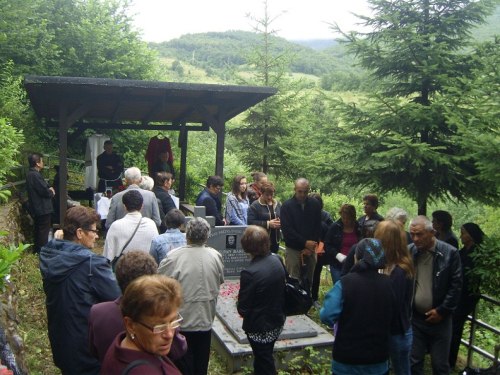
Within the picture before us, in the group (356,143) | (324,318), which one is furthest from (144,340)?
(356,143)

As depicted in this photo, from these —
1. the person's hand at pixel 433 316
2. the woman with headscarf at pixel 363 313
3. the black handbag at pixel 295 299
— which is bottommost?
the person's hand at pixel 433 316

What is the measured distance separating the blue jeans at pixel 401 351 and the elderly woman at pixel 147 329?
2619 mm

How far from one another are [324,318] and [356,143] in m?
4.54

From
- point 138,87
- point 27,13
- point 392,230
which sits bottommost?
point 392,230

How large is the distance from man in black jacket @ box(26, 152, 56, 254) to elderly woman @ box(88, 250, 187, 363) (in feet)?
18.8

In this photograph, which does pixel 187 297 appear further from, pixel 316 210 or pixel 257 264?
pixel 316 210

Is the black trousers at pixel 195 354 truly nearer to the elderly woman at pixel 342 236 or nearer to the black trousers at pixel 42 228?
the elderly woman at pixel 342 236

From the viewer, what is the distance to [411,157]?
676cm

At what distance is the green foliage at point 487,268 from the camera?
5145 mm

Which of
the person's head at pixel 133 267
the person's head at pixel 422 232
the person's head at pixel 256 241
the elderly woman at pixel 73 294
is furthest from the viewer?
the person's head at pixel 422 232

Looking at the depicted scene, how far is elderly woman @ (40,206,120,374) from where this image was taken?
3564mm

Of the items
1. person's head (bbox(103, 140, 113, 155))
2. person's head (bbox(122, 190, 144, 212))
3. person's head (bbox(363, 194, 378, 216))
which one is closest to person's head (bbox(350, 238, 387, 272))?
person's head (bbox(122, 190, 144, 212))

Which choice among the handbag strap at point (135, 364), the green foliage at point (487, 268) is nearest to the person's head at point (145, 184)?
the green foliage at point (487, 268)

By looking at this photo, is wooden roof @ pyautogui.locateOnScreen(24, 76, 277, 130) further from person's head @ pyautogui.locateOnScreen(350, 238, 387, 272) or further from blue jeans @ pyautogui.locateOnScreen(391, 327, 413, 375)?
blue jeans @ pyautogui.locateOnScreen(391, 327, 413, 375)
